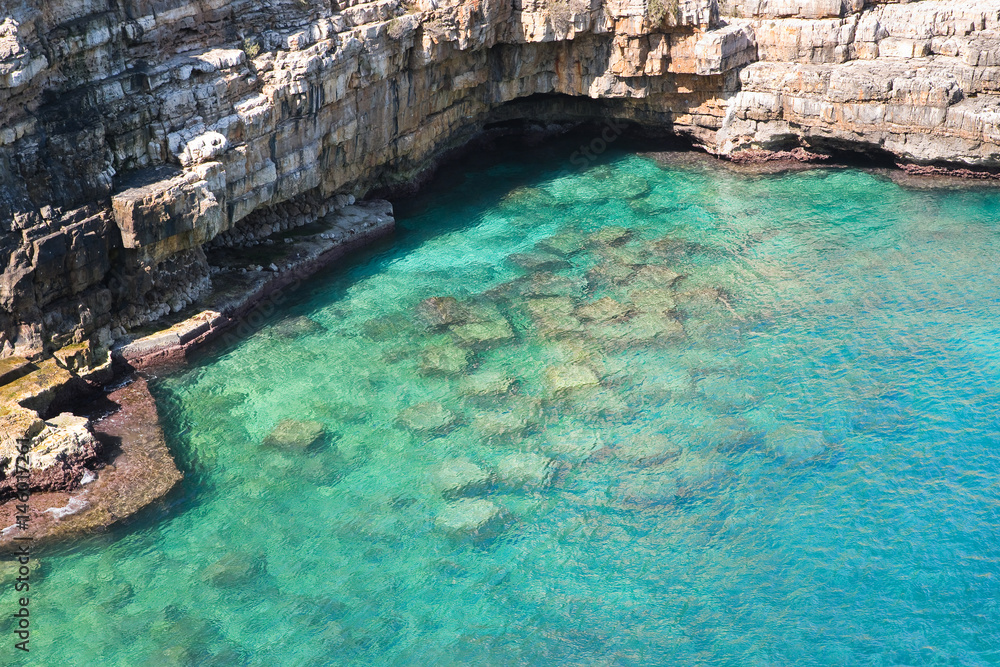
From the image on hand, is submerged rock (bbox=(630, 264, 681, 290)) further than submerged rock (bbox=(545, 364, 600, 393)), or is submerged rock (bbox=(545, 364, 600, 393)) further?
submerged rock (bbox=(630, 264, 681, 290))

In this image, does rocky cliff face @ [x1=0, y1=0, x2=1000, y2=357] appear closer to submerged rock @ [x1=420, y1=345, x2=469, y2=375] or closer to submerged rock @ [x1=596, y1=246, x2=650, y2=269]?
submerged rock @ [x1=420, y1=345, x2=469, y2=375]

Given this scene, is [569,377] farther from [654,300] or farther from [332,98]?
[332,98]

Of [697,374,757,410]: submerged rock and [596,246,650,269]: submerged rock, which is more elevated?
[596,246,650,269]: submerged rock

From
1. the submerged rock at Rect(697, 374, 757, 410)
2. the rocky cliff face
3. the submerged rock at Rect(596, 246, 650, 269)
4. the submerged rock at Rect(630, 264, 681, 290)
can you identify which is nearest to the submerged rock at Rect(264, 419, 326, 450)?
the rocky cliff face

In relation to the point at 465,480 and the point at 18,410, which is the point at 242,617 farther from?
the point at 18,410

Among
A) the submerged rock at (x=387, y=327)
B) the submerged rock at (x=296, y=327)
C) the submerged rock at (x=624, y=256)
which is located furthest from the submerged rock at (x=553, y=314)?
the submerged rock at (x=296, y=327)

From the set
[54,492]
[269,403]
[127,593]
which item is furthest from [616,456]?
[54,492]

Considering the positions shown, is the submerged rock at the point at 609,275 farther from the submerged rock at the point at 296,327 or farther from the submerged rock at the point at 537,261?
the submerged rock at the point at 296,327
